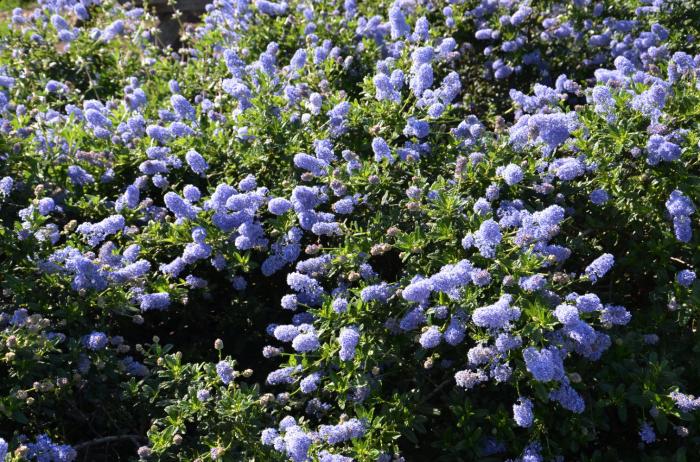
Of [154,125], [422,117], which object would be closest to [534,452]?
[422,117]

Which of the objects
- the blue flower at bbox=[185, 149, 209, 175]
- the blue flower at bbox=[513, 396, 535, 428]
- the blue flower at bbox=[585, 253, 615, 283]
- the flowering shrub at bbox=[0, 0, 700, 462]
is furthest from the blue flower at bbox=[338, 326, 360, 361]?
the blue flower at bbox=[185, 149, 209, 175]

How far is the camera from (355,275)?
308 centimetres

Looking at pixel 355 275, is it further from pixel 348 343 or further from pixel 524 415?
pixel 524 415

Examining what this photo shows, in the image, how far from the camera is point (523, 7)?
493 centimetres

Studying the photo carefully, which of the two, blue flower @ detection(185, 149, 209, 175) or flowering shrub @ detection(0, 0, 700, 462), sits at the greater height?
blue flower @ detection(185, 149, 209, 175)

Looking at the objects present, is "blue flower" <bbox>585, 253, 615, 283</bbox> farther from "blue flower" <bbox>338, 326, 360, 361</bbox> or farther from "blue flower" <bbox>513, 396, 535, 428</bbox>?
"blue flower" <bbox>338, 326, 360, 361</bbox>

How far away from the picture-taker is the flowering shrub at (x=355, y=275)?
9.29 feet

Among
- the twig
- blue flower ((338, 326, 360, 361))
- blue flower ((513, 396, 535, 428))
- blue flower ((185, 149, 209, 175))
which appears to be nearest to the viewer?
blue flower ((513, 396, 535, 428))

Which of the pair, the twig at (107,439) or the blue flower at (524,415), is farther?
the twig at (107,439)

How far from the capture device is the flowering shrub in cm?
283

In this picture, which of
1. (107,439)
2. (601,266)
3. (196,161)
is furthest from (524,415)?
(196,161)

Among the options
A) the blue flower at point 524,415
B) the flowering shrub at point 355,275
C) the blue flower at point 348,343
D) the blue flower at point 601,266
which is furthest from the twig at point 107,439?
the blue flower at point 601,266

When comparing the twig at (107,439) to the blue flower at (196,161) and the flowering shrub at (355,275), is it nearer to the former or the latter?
the flowering shrub at (355,275)

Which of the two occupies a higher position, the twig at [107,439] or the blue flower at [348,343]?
the blue flower at [348,343]
